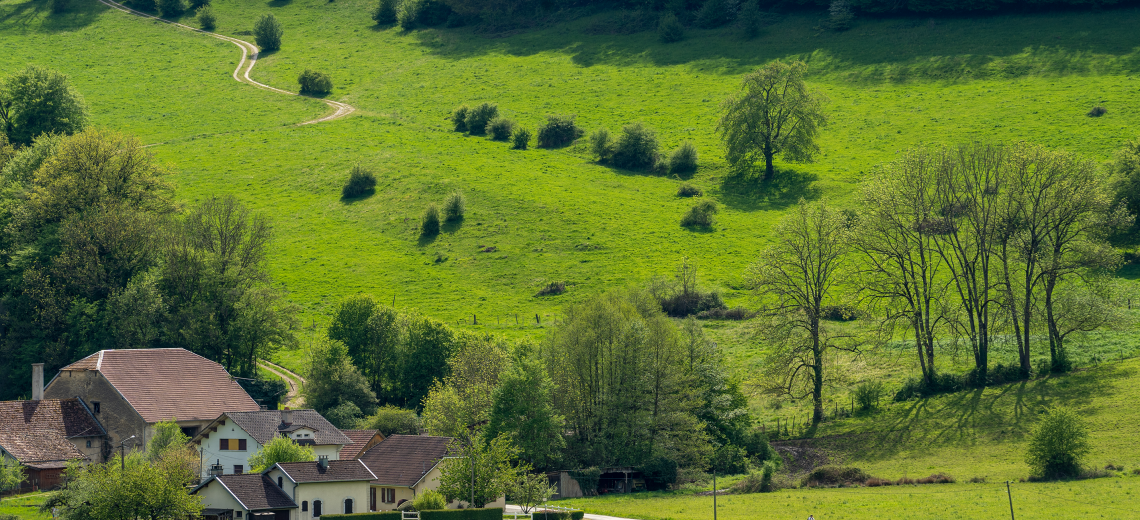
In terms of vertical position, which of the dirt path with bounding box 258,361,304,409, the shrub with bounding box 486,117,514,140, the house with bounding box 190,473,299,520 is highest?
the shrub with bounding box 486,117,514,140

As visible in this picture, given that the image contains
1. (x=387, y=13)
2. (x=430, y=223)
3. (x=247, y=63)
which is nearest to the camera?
(x=430, y=223)

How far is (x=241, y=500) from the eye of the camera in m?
54.3

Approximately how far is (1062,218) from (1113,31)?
79442 mm

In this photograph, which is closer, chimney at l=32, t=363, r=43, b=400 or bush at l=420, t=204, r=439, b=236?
chimney at l=32, t=363, r=43, b=400

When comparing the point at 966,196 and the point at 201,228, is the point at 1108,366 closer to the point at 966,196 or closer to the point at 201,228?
the point at 966,196

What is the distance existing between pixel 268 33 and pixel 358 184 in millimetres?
66015

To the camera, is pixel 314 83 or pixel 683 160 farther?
pixel 314 83

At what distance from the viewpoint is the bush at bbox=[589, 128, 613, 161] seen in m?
128

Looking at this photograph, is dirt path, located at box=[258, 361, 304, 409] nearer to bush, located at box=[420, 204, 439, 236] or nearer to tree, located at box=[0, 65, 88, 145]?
bush, located at box=[420, 204, 439, 236]

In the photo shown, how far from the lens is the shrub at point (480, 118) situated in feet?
452

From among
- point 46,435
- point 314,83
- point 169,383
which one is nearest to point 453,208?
point 169,383

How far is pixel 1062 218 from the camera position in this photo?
226ft

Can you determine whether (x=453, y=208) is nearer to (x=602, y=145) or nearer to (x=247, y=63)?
(x=602, y=145)

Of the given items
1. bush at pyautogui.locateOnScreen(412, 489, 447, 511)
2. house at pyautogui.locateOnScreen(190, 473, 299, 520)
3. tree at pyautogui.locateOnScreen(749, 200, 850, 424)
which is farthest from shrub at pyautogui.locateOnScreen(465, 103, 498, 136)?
house at pyautogui.locateOnScreen(190, 473, 299, 520)
